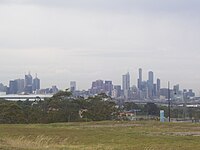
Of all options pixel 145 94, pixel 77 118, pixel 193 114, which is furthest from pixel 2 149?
pixel 145 94

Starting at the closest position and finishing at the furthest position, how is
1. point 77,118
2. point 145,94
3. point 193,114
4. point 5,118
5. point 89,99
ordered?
1. point 5,118
2. point 77,118
3. point 89,99
4. point 193,114
5. point 145,94

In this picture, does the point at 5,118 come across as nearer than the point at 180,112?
Yes

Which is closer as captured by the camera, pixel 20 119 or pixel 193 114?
pixel 20 119

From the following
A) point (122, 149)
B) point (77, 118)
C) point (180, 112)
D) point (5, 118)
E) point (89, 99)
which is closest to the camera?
point (122, 149)

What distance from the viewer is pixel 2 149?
18.7 metres

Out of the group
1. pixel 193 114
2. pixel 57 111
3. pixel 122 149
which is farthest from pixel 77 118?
pixel 122 149

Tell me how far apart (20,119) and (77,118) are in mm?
12447

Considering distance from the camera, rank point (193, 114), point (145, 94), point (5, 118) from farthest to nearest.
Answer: point (145, 94)
point (193, 114)
point (5, 118)

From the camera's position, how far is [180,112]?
125875 millimetres

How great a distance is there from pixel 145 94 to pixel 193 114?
70.4 metres

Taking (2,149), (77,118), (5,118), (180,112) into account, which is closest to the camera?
(2,149)

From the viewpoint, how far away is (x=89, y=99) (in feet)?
310

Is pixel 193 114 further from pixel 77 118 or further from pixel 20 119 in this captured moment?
pixel 20 119

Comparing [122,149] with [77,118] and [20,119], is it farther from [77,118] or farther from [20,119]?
[77,118]
